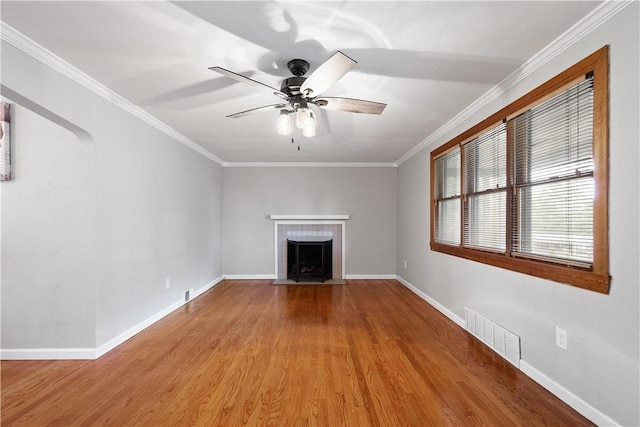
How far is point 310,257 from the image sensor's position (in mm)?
5734

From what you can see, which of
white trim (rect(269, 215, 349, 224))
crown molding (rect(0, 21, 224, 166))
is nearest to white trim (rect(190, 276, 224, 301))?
white trim (rect(269, 215, 349, 224))

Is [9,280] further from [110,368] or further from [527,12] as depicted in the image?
[527,12]

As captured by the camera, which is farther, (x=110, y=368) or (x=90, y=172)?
(x=90, y=172)

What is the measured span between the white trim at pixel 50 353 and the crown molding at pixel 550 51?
13.6ft

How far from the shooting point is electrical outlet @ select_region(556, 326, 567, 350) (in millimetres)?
1875

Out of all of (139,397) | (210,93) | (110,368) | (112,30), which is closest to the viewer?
(112,30)

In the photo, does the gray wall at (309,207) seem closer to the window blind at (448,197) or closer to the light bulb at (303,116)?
the window blind at (448,197)

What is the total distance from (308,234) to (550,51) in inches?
177

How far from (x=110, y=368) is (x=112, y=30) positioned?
2.46 metres

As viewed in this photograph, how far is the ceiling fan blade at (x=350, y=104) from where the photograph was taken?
2189 millimetres

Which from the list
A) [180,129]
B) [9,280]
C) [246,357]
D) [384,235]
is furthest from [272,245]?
[9,280]

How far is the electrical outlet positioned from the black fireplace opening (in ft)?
13.1

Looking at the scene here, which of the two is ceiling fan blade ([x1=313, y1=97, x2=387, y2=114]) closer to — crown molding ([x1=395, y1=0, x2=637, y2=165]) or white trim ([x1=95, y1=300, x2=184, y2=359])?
crown molding ([x1=395, y1=0, x2=637, y2=165])

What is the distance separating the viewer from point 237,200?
5.80 meters
